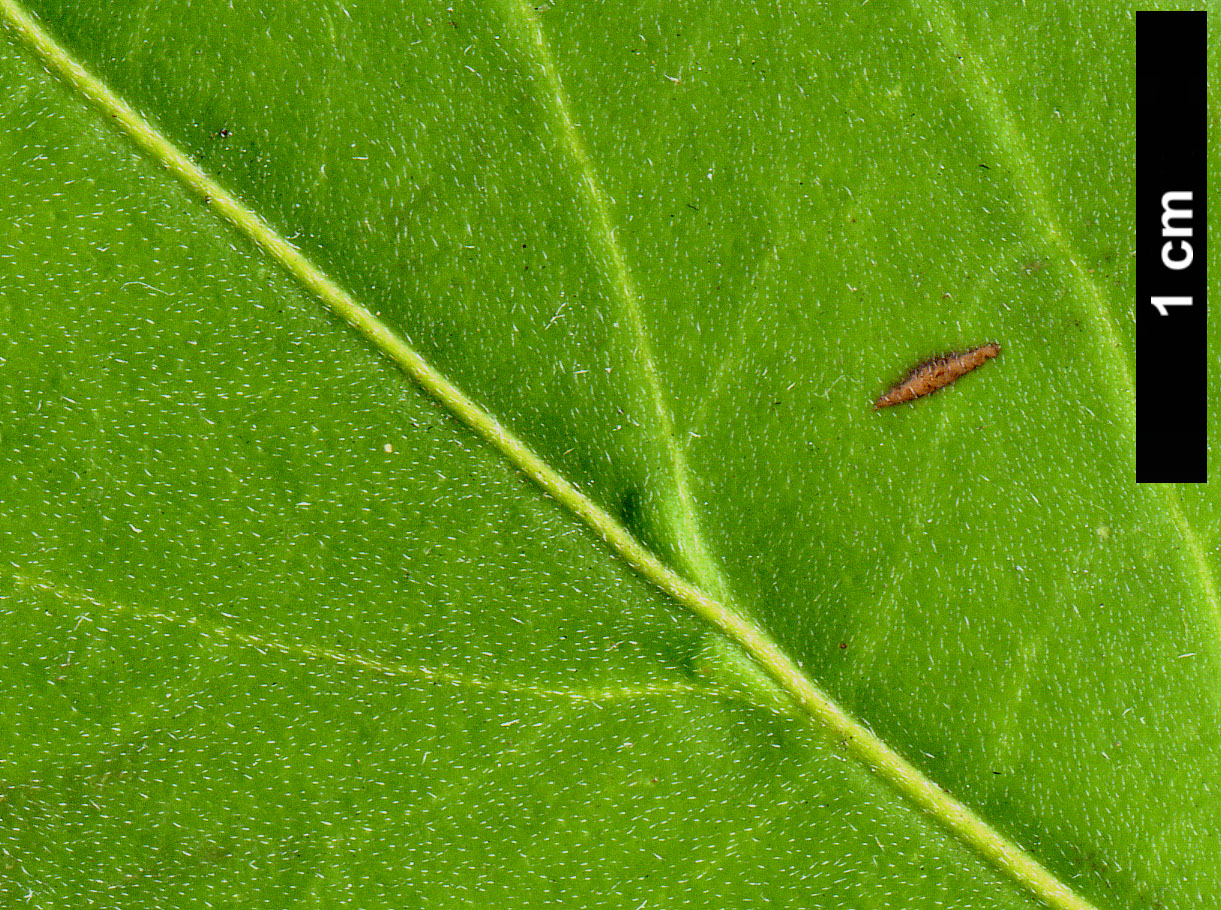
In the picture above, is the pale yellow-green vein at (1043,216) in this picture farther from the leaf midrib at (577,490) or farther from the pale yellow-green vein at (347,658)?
the pale yellow-green vein at (347,658)

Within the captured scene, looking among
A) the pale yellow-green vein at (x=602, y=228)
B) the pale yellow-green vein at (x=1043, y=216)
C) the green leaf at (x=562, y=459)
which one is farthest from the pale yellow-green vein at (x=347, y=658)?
the pale yellow-green vein at (x=1043, y=216)

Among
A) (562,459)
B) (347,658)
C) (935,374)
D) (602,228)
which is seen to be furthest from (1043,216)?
(347,658)

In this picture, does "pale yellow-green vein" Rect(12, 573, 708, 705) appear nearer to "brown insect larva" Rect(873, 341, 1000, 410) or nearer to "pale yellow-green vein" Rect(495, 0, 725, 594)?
"pale yellow-green vein" Rect(495, 0, 725, 594)

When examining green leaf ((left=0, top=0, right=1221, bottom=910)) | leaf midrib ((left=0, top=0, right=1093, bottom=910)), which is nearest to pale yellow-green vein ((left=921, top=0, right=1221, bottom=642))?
green leaf ((left=0, top=0, right=1221, bottom=910))

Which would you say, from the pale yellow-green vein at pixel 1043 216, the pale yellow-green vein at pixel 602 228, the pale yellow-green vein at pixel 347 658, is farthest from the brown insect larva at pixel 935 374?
the pale yellow-green vein at pixel 347 658

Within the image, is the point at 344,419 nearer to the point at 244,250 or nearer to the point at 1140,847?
the point at 244,250

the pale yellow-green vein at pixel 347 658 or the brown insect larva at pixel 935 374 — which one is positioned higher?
the brown insect larva at pixel 935 374
